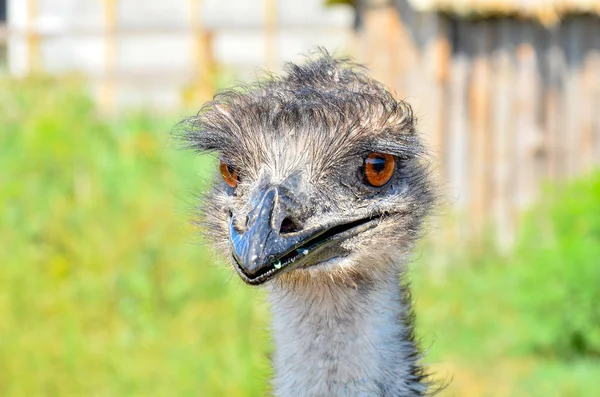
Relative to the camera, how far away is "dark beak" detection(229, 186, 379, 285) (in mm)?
2139

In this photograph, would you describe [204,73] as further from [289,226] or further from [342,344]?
[289,226]

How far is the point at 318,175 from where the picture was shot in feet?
7.74

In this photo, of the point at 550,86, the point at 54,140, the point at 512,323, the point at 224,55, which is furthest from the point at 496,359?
the point at 224,55

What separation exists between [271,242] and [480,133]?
6.32 metres

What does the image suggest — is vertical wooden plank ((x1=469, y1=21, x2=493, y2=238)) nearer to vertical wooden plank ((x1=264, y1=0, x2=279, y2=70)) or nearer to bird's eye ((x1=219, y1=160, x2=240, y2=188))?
vertical wooden plank ((x1=264, y1=0, x2=279, y2=70))

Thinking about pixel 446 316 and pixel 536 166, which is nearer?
pixel 446 316

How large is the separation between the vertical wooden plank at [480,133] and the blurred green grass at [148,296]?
433mm

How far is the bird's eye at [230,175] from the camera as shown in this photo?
97.0 inches

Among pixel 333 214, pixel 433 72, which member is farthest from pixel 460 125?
pixel 333 214

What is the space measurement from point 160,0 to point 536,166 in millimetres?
8351

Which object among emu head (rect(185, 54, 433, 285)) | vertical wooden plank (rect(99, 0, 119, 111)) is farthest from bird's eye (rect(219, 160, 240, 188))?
vertical wooden plank (rect(99, 0, 119, 111))

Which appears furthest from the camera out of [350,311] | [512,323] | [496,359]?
[512,323]

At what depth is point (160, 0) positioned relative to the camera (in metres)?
15.1

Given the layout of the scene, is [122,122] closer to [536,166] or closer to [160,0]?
[536,166]
